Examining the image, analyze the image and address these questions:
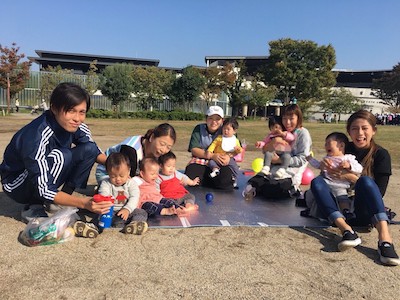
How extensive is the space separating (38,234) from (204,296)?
5.06 ft

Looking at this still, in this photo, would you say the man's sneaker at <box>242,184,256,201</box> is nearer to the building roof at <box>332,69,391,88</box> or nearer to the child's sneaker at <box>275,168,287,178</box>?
the child's sneaker at <box>275,168,287,178</box>

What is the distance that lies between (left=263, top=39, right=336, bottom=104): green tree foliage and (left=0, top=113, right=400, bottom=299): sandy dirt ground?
1491 inches

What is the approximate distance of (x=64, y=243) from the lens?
10.2 ft

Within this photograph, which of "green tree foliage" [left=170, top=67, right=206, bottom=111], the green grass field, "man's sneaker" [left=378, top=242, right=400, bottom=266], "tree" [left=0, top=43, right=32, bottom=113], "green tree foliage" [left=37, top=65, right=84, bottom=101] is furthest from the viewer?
"green tree foliage" [left=37, top=65, right=84, bottom=101]

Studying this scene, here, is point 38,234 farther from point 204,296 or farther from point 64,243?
point 204,296

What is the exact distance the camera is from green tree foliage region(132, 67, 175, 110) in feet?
123

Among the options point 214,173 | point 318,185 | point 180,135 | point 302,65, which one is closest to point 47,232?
point 318,185

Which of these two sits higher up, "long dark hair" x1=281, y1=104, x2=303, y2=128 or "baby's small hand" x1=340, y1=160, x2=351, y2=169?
"long dark hair" x1=281, y1=104, x2=303, y2=128

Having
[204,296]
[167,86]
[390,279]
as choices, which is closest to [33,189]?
[204,296]

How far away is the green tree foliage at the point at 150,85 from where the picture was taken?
123 feet

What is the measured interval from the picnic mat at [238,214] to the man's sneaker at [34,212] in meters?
1.04

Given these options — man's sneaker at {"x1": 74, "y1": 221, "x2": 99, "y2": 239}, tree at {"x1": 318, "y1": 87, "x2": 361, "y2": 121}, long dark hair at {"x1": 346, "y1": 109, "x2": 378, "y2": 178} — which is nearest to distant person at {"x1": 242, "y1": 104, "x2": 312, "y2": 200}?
long dark hair at {"x1": 346, "y1": 109, "x2": 378, "y2": 178}

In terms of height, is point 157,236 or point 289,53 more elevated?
point 289,53

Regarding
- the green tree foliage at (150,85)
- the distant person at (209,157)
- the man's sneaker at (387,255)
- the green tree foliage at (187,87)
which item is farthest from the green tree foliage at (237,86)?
the man's sneaker at (387,255)
